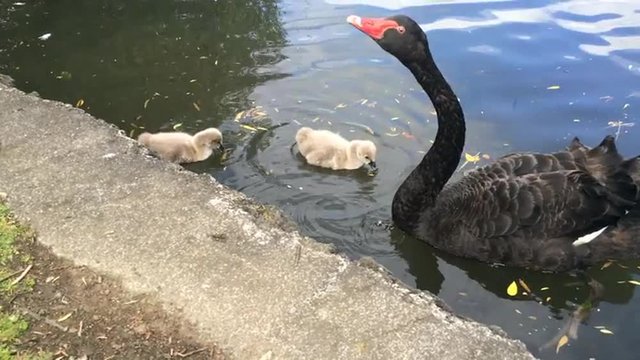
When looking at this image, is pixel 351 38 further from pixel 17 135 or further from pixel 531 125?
pixel 17 135

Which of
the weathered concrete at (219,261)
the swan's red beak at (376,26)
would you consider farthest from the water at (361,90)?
the swan's red beak at (376,26)

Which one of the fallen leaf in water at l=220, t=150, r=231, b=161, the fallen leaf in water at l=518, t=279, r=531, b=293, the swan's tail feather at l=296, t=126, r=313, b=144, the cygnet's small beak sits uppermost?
the swan's tail feather at l=296, t=126, r=313, b=144

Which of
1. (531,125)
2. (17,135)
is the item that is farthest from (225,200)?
(531,125)

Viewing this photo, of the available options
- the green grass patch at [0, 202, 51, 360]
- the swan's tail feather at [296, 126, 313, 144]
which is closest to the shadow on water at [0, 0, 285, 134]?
the swan's tail feather at [296, 126, 313, 144]

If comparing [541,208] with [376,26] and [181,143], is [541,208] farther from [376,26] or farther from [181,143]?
[181,143]

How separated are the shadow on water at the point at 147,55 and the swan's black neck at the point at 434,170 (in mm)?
1945

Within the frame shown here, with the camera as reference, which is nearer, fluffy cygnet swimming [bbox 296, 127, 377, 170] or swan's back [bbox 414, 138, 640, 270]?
swan's back [bbox 414, 138, 640, 270]

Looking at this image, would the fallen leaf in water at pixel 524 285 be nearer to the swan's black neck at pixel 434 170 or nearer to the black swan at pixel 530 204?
the black swan at pixel 530 204

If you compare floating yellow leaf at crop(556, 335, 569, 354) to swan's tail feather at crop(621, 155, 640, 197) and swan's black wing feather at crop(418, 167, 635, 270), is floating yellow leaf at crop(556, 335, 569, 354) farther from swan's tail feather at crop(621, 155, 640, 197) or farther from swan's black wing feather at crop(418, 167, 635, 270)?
swan's tail feather at crop(621, 155, 640, 197)

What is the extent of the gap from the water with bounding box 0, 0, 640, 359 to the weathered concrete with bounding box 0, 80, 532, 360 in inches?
43.6

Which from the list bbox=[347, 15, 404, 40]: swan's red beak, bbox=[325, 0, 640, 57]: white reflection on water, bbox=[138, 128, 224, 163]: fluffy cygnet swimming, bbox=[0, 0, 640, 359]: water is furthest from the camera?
bbox=[325, 0, 640, 57]: white reflection on water

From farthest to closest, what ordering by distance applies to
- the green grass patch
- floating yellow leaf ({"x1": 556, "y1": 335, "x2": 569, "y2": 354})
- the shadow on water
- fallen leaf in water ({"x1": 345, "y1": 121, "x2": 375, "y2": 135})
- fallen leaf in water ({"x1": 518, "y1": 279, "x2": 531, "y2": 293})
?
the shadow on water → fallen leaf in water ({"x1": 345, "y1": 121, "x2": 375, "y2": 135}) → fallen leaf in water ({"x1": 518, "y1": 279, "x2": 531, "y2": 293}) → floating yellow leaf ({"x1": 556, "y1": 335, "x2": 569, "y2": 354}) → the green grass patch

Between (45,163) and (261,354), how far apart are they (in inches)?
68.5

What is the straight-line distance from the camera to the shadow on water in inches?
226
